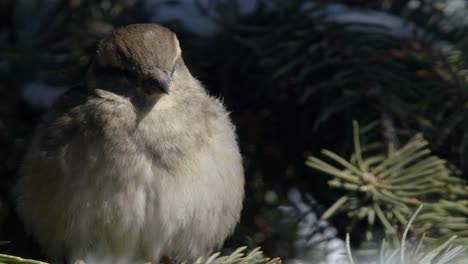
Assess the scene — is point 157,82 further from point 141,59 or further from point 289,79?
point 289,79

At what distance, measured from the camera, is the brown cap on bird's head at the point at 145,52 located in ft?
9.40

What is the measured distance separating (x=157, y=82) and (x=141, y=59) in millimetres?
136

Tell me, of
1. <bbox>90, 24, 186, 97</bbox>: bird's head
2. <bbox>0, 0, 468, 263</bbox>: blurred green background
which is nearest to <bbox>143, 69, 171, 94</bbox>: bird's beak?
<bbox>90, 24, 186, 97</bbox>: bird's head

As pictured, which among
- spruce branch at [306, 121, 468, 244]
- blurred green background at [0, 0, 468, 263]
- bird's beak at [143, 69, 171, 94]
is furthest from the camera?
blurred green background at [0, 0, 468, 263]

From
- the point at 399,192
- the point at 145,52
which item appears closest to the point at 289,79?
the point at 145,52

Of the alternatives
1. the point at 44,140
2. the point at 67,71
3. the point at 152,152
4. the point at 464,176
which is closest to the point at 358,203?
the point at 464,176

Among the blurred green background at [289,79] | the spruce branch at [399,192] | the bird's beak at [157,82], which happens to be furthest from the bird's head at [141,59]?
the spruce branch at [399,192]

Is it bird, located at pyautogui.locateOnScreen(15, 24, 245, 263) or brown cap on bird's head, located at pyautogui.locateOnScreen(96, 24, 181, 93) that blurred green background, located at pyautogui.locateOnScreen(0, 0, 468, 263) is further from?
brown cap on bird's head, located at pyautogui.locateOnScreen(96, 24, 181, 93)

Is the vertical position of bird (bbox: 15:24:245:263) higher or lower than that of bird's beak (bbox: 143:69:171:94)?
lower

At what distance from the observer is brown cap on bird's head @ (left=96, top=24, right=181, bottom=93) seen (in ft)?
9.40

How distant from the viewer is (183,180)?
9.50 feet

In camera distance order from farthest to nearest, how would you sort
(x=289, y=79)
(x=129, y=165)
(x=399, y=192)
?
(x=289, y=79) → (x=129, y=165) → (x=399, y=192)

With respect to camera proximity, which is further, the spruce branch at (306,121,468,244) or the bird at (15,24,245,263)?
the bird at (15,24,245,263)

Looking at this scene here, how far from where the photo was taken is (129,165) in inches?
111
